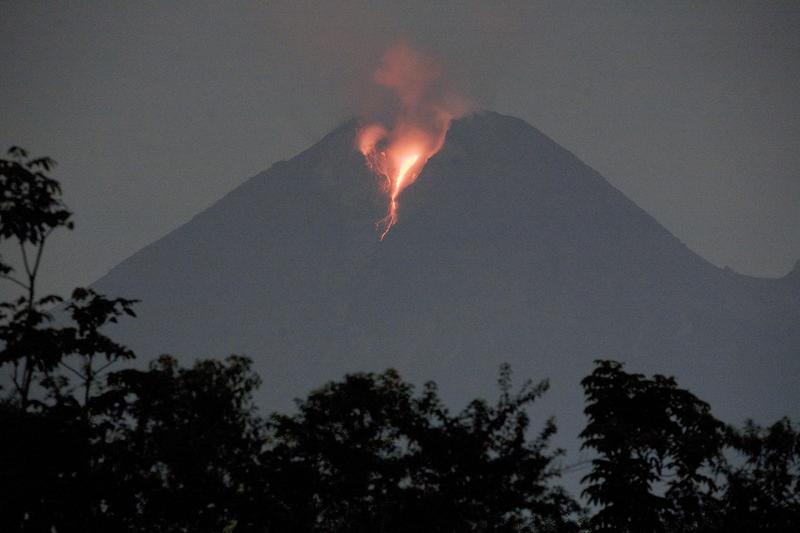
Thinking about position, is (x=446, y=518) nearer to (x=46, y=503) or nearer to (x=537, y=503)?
(x=537, y=503)

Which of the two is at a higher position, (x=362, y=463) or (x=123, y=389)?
(x=362, y=463)

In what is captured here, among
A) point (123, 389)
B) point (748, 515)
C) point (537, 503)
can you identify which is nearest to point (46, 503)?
point (123, 389)

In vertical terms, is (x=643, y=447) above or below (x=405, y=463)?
above

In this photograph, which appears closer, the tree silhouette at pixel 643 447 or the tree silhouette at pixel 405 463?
the tree silhouette at pixel 405 463

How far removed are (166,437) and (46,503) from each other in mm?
6928

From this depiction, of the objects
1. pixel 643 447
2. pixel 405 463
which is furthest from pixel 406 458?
pixel 643 447

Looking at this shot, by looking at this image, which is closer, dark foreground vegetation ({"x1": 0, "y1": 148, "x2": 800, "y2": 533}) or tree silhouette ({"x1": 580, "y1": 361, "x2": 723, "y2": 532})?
dark foreground vegetation ({"x1": 0, "y1": 148, "x2": 800, "y2": 533})

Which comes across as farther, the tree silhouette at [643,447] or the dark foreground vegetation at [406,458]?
the tree silhouette at [643,447]

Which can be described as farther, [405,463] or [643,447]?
[643,447]

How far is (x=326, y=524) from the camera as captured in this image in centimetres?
2433

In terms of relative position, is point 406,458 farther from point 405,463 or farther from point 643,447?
point 643,447

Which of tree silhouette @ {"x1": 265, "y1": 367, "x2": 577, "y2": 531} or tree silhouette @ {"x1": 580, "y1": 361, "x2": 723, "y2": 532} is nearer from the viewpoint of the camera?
tree silhouette @ {"x1": 265, "y1": 367, "x2": 577, "y2": 531}

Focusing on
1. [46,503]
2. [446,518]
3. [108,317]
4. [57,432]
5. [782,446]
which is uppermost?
[782,446]

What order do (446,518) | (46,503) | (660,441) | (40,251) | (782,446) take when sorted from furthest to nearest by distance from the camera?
(782,446) → (660,441) → (446,518) → (40,251) → (46,503)
